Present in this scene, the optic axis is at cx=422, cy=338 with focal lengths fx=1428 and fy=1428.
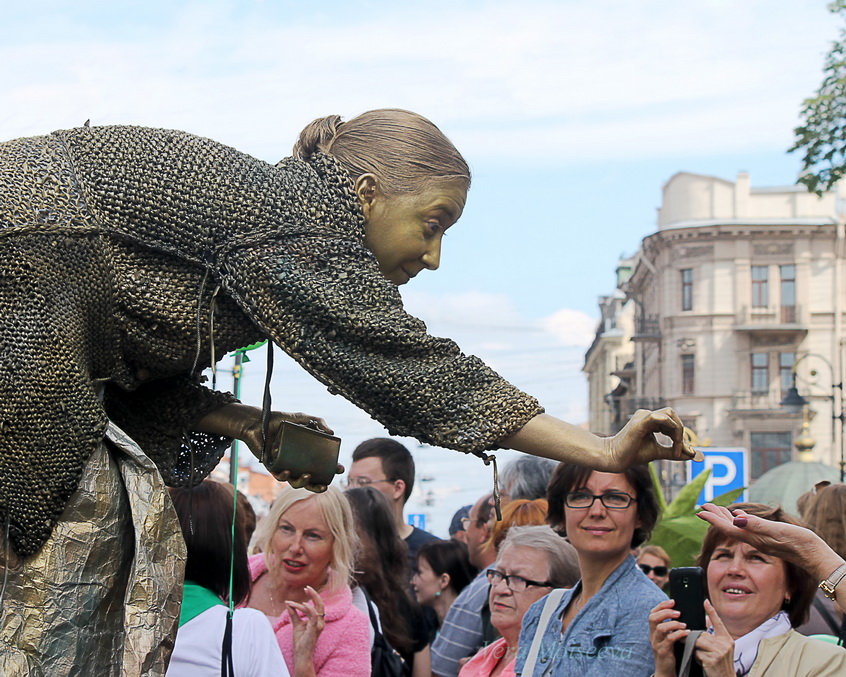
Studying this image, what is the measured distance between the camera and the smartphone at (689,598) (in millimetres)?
4355

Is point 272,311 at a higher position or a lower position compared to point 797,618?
higher

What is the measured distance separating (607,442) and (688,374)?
5440cm

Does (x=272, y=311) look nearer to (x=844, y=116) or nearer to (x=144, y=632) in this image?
(x=144, y=632)

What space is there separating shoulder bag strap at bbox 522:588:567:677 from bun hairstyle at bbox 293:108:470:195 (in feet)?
6.90

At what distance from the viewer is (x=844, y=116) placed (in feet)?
44.7

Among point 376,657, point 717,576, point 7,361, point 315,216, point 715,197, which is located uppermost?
point 715,197

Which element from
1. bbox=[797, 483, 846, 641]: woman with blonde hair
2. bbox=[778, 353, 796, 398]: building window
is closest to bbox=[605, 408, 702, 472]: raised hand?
bbox=[797, 483, 846, 641]: woman with blonde hair

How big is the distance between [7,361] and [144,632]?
63 cm

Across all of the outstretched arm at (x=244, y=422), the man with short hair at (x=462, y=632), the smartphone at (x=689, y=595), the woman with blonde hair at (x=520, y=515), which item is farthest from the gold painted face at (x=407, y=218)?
the man with short hair at (x=462, y=632)

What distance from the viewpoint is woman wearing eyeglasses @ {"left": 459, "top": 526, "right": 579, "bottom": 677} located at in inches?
218

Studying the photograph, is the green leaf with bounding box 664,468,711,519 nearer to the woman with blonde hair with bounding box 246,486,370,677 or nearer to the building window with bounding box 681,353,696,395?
the woman with blonde hair with bounding box 246,486,370,677

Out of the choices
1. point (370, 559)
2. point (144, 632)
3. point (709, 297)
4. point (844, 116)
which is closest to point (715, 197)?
point (709, 297)

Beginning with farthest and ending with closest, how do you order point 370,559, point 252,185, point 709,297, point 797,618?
1. point 709,297
2. point 370,559
3. point 797,618
4. point 252,185

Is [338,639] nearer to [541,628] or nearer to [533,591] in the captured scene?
[533,591]
